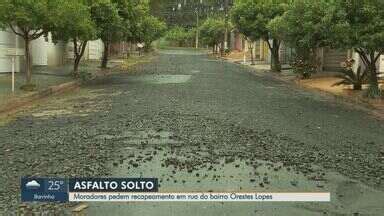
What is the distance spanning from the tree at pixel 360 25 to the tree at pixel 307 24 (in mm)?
413

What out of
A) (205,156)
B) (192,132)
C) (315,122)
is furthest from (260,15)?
(205,156)

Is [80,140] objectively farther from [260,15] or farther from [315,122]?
[260,15]

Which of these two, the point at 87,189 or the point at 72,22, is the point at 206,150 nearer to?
the point at 87,189

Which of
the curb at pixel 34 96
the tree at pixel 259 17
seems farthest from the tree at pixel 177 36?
the curb at pixel 34 96

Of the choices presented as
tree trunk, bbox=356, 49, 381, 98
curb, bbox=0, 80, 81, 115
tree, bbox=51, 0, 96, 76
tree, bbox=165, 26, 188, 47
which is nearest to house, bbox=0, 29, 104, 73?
tree, bbox=51, 0, 96, 76

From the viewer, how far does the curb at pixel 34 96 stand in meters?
15.6

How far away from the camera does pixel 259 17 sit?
113ft

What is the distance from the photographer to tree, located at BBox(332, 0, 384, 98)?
1755 centimetres

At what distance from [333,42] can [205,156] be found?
1099 cm

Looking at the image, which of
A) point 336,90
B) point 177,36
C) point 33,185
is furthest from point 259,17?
point 177,36

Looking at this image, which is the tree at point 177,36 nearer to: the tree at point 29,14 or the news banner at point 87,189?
the tree at point 29,14

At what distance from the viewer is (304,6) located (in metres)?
21.6

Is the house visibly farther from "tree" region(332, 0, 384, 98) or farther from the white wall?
"tree" region(332, 0, 384, 98)

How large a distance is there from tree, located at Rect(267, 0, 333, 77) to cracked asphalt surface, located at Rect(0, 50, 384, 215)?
3442mm
